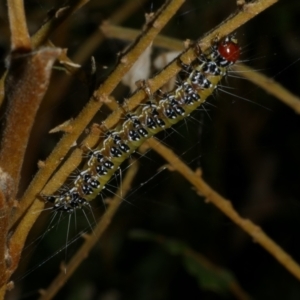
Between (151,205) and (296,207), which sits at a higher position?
(151,205)

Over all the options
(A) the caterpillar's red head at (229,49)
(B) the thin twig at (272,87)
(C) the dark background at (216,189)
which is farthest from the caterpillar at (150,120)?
(C) the dark background at (216,189)

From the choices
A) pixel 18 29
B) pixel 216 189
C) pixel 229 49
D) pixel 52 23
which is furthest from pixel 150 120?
pixel 216 189

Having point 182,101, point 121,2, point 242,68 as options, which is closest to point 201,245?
point 121,2

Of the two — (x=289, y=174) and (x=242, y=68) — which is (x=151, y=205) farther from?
(x=242, y=68)

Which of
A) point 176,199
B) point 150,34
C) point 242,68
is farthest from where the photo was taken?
point 176,199

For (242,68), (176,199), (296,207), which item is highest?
(176,199)

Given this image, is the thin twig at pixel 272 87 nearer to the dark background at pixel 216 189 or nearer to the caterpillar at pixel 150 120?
the caterpillar at pixel 150 120
